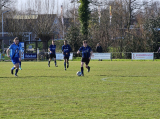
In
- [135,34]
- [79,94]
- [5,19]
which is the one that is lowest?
[79,94]

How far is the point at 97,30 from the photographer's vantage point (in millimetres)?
48875

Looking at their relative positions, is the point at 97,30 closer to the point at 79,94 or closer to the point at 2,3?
the point at 2,3

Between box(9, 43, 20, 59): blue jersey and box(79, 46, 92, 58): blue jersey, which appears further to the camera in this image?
box(79, 46, 92, 58): blue jersey

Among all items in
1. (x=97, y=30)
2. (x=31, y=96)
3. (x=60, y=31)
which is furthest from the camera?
(x=60, y=31)

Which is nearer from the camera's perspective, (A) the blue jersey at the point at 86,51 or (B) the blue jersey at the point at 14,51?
(B) the blue jersey at the point at 14,51

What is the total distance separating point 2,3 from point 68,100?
212ft

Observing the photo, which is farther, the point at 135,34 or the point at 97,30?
the point at 97,30

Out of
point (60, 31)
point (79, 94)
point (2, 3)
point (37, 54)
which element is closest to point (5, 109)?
point (79, 94)

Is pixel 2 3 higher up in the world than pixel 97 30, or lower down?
higher up

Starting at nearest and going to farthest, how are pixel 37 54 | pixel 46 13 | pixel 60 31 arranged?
pixel 37 54 → pixel 46 13 → pixel 60 31

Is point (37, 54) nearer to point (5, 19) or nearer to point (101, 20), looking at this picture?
point (101, 20)

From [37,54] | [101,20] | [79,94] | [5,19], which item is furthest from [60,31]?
[79,94]

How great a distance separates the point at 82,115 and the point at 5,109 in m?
1.92

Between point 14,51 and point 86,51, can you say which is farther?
point 86,51
